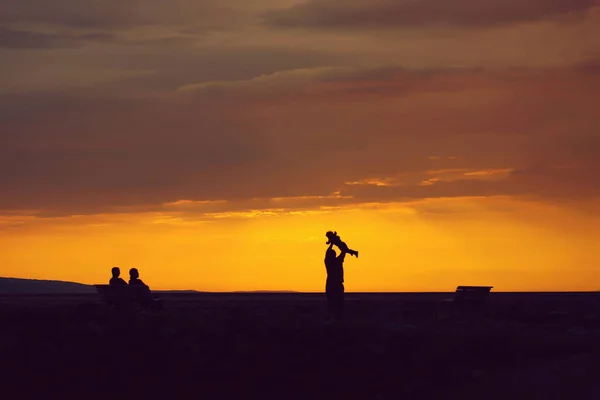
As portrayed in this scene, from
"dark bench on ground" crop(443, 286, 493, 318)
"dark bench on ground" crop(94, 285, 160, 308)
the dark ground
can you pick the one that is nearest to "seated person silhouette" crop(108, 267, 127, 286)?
"dark bench on ground" crop(94, 285, 160, 308)

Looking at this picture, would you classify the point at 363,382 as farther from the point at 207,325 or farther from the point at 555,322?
the point at 555,322

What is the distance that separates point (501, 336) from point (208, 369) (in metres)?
8.70

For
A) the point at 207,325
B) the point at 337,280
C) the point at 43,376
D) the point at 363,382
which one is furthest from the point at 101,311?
the point at 363,382

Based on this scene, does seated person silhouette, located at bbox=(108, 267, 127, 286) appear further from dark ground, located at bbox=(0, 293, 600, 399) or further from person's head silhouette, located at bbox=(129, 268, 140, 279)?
dark ground, located at bbox=(0, 293, 600, 399)

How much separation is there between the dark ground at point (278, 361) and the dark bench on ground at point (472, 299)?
1017 cm

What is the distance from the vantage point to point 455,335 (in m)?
31.0

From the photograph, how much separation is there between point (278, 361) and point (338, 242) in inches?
393

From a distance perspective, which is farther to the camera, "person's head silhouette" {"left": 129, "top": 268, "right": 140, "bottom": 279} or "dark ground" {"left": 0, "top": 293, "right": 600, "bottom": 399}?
"person's head silhouette" {"left": 129, "top": 268, "right": 140, "bottom": 279}

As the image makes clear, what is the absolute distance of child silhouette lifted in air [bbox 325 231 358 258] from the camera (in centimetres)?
3512

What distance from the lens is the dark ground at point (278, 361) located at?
23359mm

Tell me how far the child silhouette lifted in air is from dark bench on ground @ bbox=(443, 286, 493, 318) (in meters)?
8.22

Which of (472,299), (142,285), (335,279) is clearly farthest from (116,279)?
(472,299)

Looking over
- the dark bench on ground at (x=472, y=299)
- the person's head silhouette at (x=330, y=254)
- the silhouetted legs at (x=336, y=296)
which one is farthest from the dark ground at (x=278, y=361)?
the dark bench on ground at (x=472, y=299)

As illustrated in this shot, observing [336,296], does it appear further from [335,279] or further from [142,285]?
[142,285]
